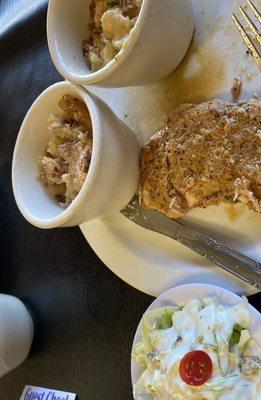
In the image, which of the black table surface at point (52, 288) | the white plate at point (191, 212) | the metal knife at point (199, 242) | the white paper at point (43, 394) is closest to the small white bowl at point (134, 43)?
the white plate at point (191, 212)

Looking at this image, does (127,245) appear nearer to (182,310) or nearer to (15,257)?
(182,310)

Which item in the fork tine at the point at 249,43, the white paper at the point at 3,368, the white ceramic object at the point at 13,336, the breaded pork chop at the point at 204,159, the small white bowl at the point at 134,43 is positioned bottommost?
the white paper at the point at 3,368

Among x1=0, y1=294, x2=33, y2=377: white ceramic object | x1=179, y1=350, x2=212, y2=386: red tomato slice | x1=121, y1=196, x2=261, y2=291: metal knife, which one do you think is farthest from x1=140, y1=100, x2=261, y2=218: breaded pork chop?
x1=0, y1=294, x2=33, y2=377: white ceramic object

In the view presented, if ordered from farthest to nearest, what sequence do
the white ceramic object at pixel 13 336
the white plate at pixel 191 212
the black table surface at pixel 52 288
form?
the white ceramic object at pixel 13 336 < the black table surface at pixel 52 288 < the white plate at pixel 191 212

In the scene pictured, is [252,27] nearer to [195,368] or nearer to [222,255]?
[222,255]

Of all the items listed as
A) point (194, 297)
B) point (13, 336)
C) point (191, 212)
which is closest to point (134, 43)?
point (191, 212)

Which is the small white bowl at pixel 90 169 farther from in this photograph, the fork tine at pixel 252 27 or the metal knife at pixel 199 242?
the fork tine at pixel 252 27

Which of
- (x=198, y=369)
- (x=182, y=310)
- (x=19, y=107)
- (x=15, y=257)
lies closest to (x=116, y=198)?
(x=182, y=310)
